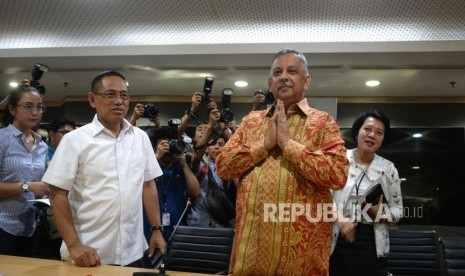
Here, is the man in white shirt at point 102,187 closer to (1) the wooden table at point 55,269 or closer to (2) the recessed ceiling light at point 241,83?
(1) the wooden table at point 55,269

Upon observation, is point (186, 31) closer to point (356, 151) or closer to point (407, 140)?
point (356, 151)

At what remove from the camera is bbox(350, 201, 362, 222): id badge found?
2.05m

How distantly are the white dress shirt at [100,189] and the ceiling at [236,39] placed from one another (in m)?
1.53

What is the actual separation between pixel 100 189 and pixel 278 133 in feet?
2.69

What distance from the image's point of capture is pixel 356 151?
2307mm

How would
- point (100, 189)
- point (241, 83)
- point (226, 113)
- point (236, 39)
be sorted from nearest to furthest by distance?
point (100, 189)
point (226, 113)
point (236, 39)
point (241, 83)

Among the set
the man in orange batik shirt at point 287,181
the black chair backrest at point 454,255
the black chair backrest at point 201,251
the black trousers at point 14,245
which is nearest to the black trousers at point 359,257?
the black chair backrest at point 454,255

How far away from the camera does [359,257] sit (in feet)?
6.78

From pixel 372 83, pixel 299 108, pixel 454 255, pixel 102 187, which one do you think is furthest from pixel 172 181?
pixel 372 83

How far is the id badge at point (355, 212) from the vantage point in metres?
2.05

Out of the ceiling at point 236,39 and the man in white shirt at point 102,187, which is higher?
the ceiling at point 236,39

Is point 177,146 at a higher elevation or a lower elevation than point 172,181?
higher

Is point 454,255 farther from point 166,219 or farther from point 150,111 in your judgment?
point 150,111

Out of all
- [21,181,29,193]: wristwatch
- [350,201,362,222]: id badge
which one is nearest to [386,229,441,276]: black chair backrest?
[350,201,362,222]: id badge
